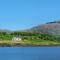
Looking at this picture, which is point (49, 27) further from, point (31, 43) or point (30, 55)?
point (30, 55)

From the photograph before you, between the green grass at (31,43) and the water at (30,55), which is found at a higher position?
the green grass at (31,43)

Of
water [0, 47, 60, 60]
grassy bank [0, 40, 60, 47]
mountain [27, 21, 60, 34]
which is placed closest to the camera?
water [0, 47, 60, 60]

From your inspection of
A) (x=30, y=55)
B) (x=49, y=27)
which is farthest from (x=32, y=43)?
(x=49, y=27)

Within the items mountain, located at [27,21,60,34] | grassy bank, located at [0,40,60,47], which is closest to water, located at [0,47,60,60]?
grassy bank, located at [0,40,60,47]

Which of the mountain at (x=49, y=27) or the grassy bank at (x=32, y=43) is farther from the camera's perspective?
the mountain at (x=49, y=27)

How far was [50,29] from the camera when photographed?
185750mm

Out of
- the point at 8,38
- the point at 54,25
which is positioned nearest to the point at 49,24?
the point at 54,25

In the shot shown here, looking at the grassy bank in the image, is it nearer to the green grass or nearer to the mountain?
the green grass

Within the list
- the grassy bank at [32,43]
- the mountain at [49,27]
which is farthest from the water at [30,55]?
the mountain at [49,27]

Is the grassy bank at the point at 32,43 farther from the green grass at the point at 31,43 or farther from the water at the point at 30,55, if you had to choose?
the water at the point at 30,55

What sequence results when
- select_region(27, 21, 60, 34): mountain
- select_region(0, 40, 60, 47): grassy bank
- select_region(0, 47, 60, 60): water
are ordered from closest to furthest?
select_region(0, 47, 60, 60): water, select_region(0, 40, 60, 47): grassy bank, select_region(27, 21, 60, 34): mountain

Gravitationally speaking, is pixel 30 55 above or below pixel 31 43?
below

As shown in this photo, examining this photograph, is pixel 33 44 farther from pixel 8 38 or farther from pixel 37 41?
pixel 8 38

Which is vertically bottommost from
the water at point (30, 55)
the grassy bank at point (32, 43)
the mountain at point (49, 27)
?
the water at point (30, 55)
